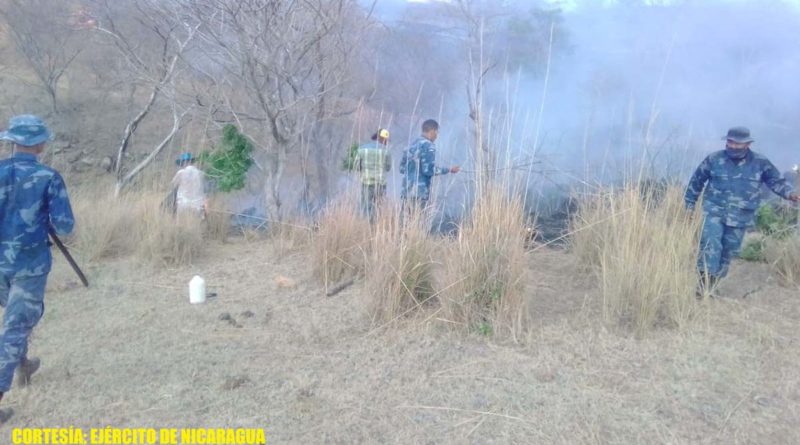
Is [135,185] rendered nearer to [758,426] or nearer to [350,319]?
[350,319]

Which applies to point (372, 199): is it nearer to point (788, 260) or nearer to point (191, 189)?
point (191, 189)

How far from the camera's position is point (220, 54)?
7086 mm

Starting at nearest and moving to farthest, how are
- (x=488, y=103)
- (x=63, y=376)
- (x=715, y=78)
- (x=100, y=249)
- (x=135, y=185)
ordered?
1. (x=63, y=376)
2. (x=100, y=249)
3. (x=135, y=185)
4. (x=488, y=103)
5. (x=715, y=78)

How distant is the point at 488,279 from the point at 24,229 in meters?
2.73

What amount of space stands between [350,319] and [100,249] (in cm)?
351

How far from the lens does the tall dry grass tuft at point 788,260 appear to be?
17.9ft

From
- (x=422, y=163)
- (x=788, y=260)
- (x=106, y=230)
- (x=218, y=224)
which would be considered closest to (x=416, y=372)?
(x=422, y=163)

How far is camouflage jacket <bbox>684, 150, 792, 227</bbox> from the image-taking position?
5281 millimetres

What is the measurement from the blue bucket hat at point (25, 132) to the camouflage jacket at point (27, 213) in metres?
0.08

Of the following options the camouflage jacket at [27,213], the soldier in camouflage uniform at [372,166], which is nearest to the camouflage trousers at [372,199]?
the soldier in camouflage uniform at [372,166]

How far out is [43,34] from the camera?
15.1 metres

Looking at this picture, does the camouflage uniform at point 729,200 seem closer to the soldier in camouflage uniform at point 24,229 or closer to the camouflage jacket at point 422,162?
the camouflage jacket at point 422,162

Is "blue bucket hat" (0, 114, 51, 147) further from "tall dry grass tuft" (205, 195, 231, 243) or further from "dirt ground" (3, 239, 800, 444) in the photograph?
"tall dry grass tuft" (205, 195, 231, 243)

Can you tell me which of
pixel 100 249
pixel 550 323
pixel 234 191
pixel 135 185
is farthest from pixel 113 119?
pixel 550 323
